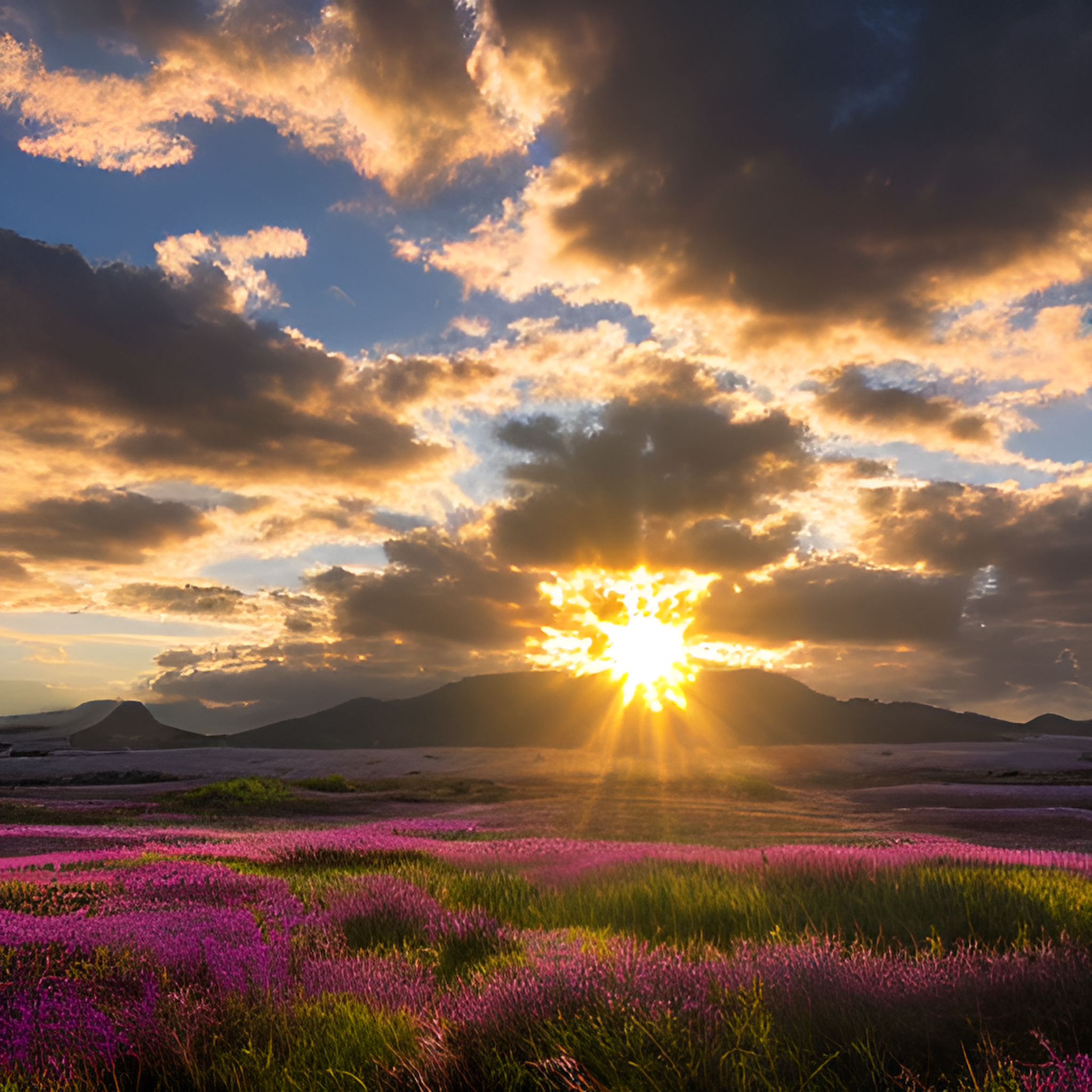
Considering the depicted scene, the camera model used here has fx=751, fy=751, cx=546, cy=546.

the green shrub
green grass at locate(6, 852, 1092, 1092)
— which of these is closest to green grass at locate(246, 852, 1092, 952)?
green grass at locate(6, 852, 1092, 1092)

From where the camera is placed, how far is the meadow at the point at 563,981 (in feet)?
9.45

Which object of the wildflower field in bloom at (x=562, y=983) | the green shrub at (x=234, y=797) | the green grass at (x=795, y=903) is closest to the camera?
the wildflower field in bloom at (x=562, y=983)

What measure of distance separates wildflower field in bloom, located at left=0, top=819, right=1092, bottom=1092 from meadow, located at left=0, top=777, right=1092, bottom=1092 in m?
0.02

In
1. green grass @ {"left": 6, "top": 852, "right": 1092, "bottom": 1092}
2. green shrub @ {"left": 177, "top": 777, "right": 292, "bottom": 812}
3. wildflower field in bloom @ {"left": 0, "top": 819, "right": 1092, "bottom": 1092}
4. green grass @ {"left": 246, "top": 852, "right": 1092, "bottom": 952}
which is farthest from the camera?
green shrub @ {"left": 177, "top": 777, "right": 292, "bottom": 812}

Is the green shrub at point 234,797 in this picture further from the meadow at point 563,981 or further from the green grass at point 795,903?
the green grass at point 795,903

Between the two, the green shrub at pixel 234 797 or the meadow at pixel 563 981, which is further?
the green shrub at pixel 234 797

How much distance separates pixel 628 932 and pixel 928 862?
444 cm

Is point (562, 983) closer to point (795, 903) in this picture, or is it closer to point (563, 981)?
point (563, 981)

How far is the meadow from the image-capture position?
9.45ft

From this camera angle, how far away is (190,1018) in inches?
145

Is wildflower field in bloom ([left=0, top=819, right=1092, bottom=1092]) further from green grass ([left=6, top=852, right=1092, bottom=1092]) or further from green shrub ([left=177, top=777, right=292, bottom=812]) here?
green shrub ([left=177, top=777, right=292, bottom=812])

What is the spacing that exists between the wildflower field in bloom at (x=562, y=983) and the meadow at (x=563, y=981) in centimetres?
2

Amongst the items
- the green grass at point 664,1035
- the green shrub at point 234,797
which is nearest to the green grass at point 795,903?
the green grass at point 664,1035

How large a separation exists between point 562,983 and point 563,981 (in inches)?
0.5
